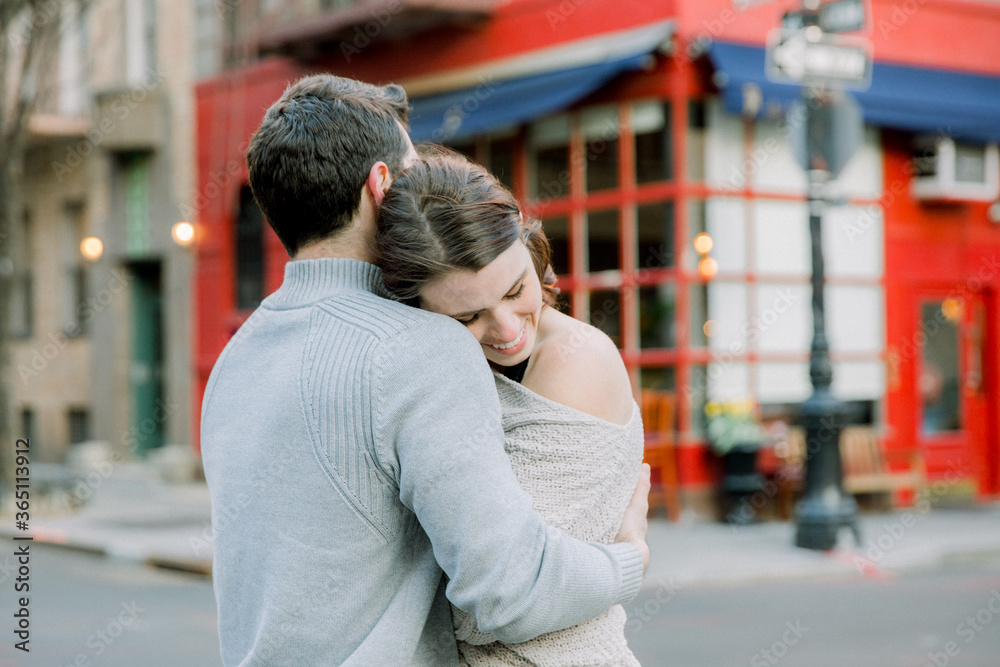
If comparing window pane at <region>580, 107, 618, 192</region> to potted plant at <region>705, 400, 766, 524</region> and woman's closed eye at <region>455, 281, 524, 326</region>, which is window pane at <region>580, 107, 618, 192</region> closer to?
potted plant at <region>705, 400, 766, 524</region>

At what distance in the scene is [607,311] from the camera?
12.8m

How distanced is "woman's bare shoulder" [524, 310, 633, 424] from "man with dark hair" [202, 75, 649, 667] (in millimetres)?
223

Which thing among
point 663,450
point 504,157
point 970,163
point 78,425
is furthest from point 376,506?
point 78,425

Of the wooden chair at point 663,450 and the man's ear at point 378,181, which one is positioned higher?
the man's ear at point 378,181

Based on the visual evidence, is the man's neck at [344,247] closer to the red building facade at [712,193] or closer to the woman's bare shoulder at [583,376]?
the woman's bare shoulder at [583,376]

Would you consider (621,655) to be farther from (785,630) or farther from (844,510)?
(844,510)

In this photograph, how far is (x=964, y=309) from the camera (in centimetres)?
1386

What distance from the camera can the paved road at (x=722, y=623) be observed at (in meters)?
6.65

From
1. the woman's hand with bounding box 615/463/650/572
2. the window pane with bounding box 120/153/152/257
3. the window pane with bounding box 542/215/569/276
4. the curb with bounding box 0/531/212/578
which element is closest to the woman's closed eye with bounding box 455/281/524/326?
the woman's hand with bounding box 615/463/650/572

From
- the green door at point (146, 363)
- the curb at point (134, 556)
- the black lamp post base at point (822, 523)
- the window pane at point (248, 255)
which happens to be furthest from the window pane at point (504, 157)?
the green door at point (146, 363)

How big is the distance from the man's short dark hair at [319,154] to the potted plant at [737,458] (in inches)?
406

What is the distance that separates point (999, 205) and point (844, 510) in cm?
568

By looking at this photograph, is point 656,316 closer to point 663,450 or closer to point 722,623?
point 663,450

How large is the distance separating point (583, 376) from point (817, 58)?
8.65m
